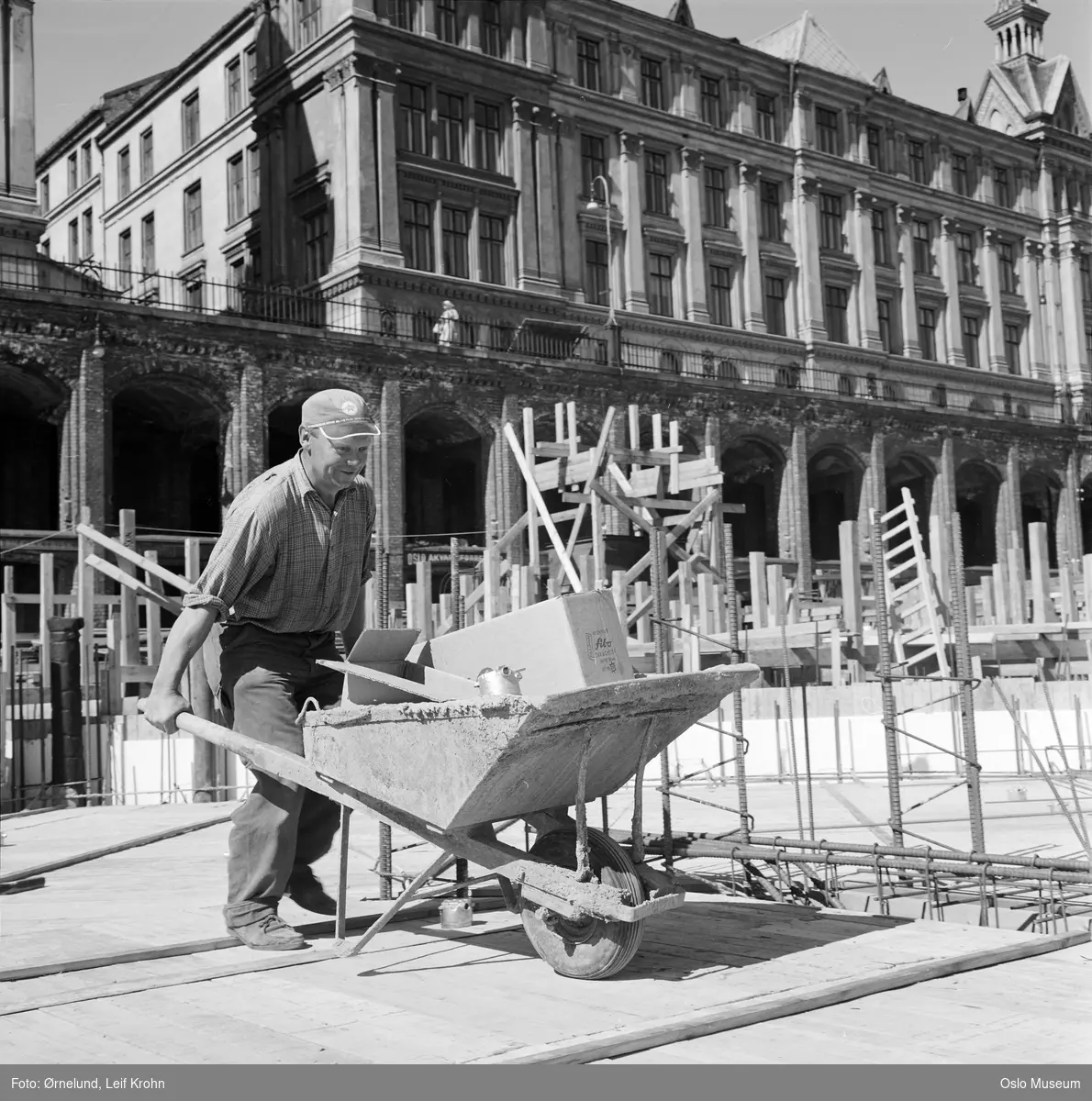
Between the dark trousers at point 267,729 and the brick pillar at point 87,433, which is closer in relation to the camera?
the dark trousers at point 267,729

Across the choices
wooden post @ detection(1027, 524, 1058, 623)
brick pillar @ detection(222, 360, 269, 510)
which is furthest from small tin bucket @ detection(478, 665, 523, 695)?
brick pillar @ detection(222, 360, 269, 510)

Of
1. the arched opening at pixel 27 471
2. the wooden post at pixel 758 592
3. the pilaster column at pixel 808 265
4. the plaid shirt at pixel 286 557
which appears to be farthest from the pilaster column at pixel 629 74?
the plaid shirt at pixel 286 557

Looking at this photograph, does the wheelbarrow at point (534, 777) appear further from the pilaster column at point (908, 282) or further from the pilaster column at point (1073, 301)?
the pilaster column at point (1073, 301)

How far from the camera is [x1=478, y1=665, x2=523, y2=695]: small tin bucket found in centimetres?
458

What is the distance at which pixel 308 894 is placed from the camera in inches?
226

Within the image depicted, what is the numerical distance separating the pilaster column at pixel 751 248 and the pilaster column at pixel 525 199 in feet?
24.7

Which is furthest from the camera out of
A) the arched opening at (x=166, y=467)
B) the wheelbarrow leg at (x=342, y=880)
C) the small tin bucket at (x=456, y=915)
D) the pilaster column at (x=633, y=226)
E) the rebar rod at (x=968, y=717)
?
the pilaster column at (x=633, y=226)

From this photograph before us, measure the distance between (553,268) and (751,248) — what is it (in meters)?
7.48

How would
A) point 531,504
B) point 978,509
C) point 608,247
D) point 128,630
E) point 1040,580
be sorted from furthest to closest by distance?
point 978,509
point 608,247
point 1040,580
point 531,504
point 128,630

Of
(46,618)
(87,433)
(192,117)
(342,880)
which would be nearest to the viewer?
(342,880)

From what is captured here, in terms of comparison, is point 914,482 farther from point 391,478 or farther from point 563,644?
point 563,644

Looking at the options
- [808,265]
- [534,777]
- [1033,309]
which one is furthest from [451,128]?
[534,777]

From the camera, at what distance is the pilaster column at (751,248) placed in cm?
4006

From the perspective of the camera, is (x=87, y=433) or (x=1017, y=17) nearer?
(x=1017, y=17)
